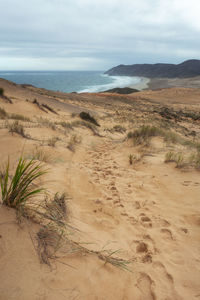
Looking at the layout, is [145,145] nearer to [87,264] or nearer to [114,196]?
[114,196]

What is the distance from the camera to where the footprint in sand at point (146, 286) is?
1501mm

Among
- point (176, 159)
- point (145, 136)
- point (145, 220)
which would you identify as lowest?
point (145, 220)

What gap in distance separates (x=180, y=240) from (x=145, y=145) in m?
3.80

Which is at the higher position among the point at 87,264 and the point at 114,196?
the point at 87,264

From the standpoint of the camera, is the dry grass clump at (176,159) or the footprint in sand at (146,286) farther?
the dry grass clump at (176,159)

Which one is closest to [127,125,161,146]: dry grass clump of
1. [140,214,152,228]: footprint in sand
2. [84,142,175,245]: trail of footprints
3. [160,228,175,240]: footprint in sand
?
[84,142,175,245]: trail of footprints

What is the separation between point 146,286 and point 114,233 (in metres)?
0.71

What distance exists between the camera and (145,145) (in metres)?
5.77

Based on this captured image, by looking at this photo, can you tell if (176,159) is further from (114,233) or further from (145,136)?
(114,233)

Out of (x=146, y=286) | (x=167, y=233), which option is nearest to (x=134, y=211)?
(x=167, y=233)

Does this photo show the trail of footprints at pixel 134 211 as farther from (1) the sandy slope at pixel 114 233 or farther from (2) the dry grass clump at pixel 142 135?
(2) the dry grass clump at pixel 142 135

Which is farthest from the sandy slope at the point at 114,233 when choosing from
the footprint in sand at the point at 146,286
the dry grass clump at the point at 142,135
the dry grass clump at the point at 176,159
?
the dry grass clump at the point at 142,135

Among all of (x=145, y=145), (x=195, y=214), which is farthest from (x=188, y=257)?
(x=145, y=145)

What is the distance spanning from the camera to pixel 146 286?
5.18ft
